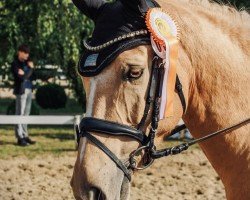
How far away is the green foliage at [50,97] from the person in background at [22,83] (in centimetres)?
879

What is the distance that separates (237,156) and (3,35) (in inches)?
486

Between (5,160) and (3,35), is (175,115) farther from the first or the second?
(3,35)

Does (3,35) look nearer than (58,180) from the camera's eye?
No

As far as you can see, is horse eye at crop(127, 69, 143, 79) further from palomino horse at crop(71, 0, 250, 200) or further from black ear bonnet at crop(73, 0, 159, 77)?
black ear bonnet at crop(73, 0, 159, 77)

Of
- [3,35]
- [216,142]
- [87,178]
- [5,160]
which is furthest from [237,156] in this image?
[3,35]

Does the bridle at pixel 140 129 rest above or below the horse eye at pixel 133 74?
below

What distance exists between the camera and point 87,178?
2.62 meters

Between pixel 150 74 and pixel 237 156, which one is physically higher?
pixel 150 74

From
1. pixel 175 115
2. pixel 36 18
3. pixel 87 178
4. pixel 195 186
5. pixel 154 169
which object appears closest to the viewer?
pixel 87 178

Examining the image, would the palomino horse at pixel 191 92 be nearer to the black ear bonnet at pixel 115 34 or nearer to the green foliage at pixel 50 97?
the black ear bonnet at pixel 115 34

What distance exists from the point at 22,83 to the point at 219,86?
8.12 meters

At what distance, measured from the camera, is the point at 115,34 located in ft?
9.05

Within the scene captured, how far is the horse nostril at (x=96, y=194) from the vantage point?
103 inches

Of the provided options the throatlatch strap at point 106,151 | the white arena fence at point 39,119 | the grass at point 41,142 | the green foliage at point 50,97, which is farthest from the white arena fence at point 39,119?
the green foliage at point 50,97
